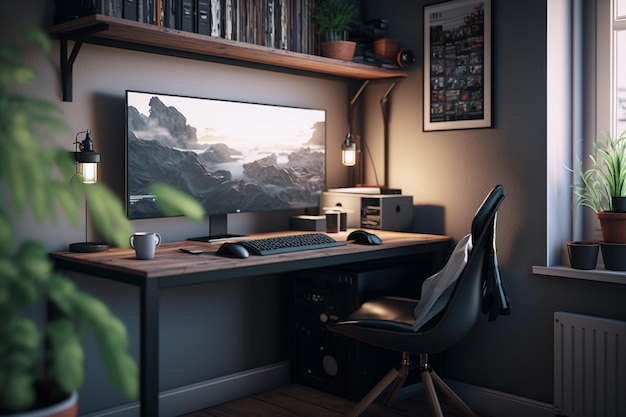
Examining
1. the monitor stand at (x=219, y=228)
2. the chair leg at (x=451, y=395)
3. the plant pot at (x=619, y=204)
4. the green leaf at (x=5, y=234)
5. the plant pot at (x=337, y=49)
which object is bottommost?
the chair leg at (x=451, y=395)

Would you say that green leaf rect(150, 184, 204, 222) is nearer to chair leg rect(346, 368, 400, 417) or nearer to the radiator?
chair leg rect(346, 368, 400, 417)

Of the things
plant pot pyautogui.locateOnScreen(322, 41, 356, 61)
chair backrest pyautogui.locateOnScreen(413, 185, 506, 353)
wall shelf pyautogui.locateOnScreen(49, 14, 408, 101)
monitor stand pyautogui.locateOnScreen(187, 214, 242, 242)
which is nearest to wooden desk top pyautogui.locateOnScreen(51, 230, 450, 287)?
monitor stand pyautogui.locateOnScreen(187, 214, 242, 242)

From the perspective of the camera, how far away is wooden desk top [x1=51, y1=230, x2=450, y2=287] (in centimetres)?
221

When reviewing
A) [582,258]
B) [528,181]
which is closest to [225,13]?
[528,181]

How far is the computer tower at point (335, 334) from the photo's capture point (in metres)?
3.09

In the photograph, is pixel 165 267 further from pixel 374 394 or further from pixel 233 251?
pixel 374 394

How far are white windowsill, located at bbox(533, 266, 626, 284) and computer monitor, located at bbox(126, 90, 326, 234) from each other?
1.18m

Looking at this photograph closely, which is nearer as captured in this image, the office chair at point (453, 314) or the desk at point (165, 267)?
the desk at point (165, 267)

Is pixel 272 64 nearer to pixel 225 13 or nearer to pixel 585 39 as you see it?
pixel 225 13

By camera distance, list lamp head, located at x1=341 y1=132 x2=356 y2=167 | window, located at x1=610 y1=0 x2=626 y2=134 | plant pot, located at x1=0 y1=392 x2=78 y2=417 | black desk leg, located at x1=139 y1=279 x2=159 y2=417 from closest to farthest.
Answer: plant pot, located at x1=0 y1=392 x2=78 y2=417, black desk leg, located at x1=139 y1=279 x2=159 y2=417, window, located at x1=610 y1=0 x2=626 y2=134, lamp head, located at x1=341 y1=132 x2=356 y2=167

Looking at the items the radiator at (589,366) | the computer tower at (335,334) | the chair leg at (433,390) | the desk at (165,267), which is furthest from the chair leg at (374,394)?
the radiator at (589,366)

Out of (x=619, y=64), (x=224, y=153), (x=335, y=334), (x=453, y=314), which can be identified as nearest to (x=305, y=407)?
(x=335, y=334)

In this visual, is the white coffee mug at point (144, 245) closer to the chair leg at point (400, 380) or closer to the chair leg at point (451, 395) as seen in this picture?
the chair leg at point (400, 380)

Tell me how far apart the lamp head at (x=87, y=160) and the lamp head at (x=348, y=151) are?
4.42 ft
